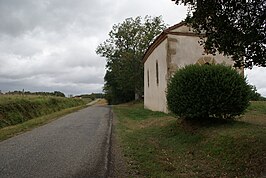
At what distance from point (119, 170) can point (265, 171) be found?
10.5 feet

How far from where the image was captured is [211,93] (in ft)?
40.5

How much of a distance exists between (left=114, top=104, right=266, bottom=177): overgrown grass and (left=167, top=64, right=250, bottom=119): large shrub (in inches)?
28.5

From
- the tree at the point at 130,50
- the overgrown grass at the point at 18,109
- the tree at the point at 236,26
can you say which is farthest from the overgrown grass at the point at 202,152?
the tree at the point at 130,50

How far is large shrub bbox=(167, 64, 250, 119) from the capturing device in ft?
40.3

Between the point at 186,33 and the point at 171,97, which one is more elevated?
the point at 186,33

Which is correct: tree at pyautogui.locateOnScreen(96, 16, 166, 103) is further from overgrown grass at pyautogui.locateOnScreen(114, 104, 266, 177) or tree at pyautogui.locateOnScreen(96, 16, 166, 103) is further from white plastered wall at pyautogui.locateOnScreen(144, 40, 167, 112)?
overgrown grass at pyautogui.locateOnScreen(114, 104, 266, 177)

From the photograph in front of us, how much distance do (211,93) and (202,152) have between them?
10.0 feet

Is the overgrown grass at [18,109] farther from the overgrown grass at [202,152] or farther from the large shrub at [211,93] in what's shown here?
the large shrub at [211,93]

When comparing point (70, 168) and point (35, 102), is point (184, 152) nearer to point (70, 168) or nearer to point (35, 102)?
point (70, 168)

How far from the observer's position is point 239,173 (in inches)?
297

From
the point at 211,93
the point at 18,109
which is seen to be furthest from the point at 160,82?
the point at 211,93

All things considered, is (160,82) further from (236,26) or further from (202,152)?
(236,26)

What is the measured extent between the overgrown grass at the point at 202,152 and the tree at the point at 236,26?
7.36 feet

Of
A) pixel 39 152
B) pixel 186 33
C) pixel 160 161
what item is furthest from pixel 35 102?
pixel 160 161
